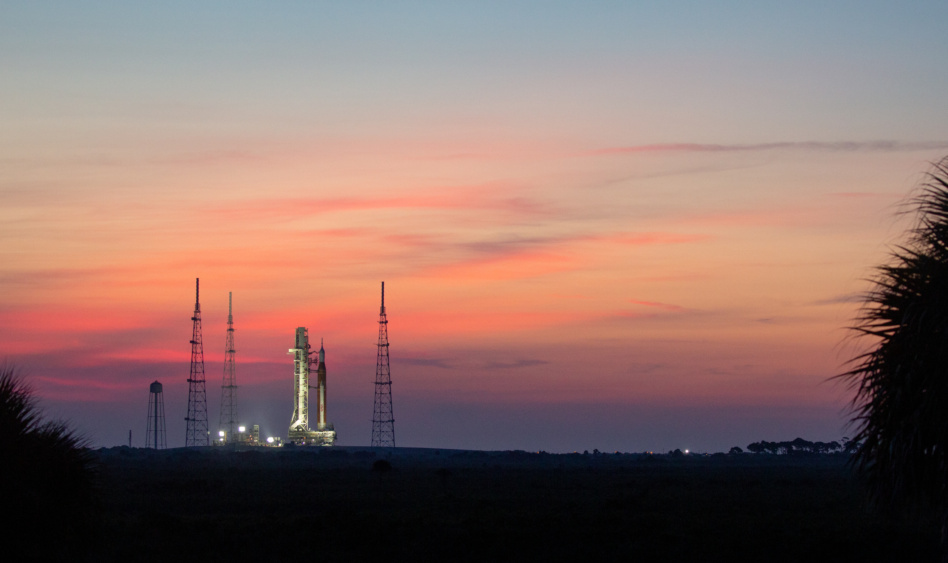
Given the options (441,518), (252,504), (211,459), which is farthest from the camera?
(211,459)

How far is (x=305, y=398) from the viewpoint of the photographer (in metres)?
154

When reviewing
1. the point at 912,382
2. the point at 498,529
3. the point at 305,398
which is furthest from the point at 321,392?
the point at 912,382

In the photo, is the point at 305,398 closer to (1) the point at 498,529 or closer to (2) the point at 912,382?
(1) the point at 498,529

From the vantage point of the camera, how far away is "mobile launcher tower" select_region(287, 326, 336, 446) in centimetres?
15275

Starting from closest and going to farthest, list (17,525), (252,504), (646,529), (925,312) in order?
(925,312) → (17,525) → (646,529) → (252,504)

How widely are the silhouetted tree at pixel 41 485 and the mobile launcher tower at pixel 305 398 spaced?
132 metres

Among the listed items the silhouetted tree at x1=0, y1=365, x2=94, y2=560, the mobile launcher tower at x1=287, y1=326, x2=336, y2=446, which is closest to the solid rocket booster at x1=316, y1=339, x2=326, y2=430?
the mobile launcher tower at x1=287, y1=326, x2=336, y2=446

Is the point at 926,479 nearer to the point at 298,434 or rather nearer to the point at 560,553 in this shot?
the point at 560,553

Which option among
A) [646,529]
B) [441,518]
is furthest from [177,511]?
[646,529]

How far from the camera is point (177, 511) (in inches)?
1912

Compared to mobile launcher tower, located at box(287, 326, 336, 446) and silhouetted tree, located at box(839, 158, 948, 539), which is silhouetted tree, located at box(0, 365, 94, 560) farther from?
mobile launcher tower, located at box(287, 326, 336, 446)

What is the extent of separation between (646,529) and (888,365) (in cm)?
2066

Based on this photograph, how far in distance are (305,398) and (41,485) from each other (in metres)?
136

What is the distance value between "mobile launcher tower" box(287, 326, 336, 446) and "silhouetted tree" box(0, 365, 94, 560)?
432 ft
